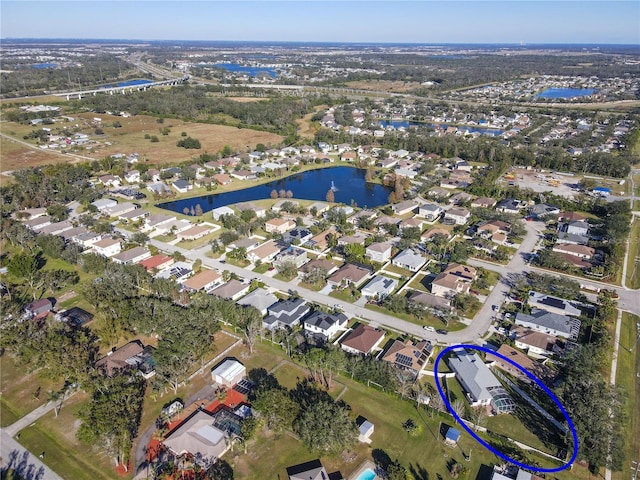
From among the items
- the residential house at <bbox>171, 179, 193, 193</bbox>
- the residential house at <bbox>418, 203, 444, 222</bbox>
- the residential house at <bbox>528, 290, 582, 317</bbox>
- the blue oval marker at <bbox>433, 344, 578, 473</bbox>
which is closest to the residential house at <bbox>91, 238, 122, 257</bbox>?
the residential house at <bbox>171, 179, 193, 193</bbox>

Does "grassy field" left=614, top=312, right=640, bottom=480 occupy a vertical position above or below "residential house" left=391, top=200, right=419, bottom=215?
below

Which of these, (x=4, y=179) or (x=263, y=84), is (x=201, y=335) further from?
(x=263, y=84)

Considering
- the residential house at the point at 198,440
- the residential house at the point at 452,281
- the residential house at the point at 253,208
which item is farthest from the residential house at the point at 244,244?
the residential house at the point at 198,440

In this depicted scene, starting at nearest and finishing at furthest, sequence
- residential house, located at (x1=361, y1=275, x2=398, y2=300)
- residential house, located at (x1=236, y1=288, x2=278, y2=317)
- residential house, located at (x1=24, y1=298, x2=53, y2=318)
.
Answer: residential house, located at (x1=24, y1=298, x2=53, y2=318) → residential house, located at (x1=236, y1=288, x2=278, y2=317) → residential house, located at (x1=361, y1=275, x2=398, y2=300)

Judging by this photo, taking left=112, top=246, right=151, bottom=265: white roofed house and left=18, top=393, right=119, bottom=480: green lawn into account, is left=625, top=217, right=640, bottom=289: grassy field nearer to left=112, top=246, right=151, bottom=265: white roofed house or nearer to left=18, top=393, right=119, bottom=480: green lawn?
left=18, top=393, right=119, bottom=480: green lawn

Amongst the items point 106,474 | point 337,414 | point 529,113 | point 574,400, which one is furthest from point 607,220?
point 529,113

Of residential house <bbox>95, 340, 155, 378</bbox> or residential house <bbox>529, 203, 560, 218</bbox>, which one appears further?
residential house <bbox>529, 203, 560, 218</bbox>
